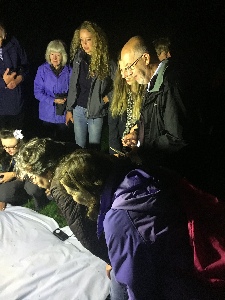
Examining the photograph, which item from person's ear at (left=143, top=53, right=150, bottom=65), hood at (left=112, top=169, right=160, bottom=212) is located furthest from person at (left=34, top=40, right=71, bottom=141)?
hood at (left=112, top=169, right=160, bottom=212)

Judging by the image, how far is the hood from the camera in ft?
6.33

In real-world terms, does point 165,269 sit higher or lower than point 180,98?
lower

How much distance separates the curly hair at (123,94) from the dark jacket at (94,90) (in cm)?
59

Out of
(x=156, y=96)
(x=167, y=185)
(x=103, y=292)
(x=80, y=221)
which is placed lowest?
(x=103, y=292)

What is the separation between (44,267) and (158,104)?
5.40 feet

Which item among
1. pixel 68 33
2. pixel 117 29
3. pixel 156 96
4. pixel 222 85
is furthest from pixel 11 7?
pixel 156 96

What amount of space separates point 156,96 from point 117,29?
922cm

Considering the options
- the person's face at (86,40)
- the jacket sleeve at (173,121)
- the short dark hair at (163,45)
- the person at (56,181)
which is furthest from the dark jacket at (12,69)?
the jacket sleeve at (173,121)

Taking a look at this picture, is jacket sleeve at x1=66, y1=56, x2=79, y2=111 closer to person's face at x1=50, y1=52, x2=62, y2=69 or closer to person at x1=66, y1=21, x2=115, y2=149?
person at x1=66, y1=21, x2=115, y2=149

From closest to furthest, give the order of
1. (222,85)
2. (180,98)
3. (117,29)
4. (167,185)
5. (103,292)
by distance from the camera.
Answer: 1. (167,185)
2. (180,98)
3. (103,292)
4. (222,85)
5. (117,29)

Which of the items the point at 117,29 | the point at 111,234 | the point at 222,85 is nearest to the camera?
the point at 111,234

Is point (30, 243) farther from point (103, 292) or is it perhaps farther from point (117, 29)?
point (117, 29)

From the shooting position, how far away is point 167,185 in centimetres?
209

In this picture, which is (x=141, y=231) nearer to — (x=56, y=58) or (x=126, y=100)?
(x=126, y=100)
